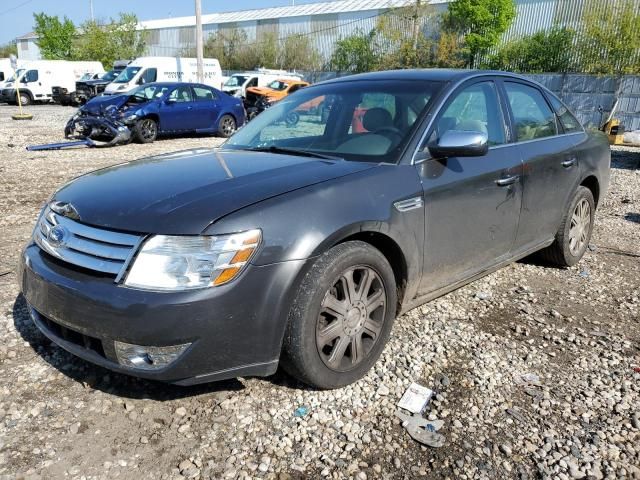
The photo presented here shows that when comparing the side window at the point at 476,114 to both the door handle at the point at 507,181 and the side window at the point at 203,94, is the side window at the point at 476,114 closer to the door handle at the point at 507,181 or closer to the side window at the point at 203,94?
the door handle at the point at 507,181

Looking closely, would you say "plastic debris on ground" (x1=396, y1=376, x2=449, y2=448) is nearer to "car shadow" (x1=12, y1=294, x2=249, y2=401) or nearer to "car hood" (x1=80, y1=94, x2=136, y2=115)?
"car shadow" (x1=12, y1=294, x2=249, y2=401)

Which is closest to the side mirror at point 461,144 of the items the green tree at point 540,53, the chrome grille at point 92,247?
the chrome grille at point 92,247

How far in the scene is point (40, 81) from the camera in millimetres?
29531

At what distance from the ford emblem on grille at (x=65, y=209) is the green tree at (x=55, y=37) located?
61.0 meters

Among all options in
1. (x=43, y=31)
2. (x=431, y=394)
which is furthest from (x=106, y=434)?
(x=43, y=31)

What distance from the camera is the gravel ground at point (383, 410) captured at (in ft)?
7.64

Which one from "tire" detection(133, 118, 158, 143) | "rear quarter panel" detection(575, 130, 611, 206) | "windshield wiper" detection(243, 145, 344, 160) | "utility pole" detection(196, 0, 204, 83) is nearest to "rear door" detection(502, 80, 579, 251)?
"rear quarter panel" detection(575, 130, 611, 206)

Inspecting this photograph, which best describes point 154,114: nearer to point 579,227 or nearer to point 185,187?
point 579,227

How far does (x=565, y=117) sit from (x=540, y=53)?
1123 inches

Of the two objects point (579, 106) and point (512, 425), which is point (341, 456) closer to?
point (512, 425)

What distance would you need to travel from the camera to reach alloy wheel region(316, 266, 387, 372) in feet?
8.79

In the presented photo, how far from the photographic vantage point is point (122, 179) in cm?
292

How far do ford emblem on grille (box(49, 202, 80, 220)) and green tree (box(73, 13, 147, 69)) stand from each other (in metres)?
51.6

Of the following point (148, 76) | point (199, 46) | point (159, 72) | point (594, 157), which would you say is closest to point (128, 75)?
point (148, 76)
